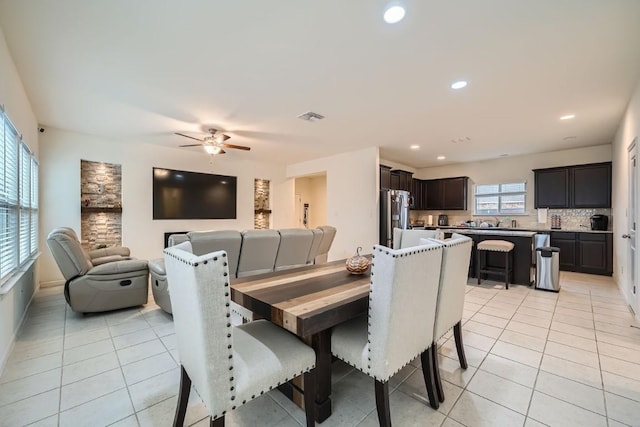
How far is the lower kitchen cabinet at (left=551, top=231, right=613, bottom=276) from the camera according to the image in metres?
5.23

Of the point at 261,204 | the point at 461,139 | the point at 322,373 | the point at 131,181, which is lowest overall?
the point at 322,373

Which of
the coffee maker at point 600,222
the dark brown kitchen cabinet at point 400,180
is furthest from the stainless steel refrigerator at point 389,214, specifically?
the coffee maker at point 600,222

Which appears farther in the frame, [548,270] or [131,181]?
[131,181]

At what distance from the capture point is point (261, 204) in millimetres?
7637

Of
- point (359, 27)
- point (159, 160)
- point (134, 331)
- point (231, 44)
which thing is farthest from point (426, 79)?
point (159, 160)

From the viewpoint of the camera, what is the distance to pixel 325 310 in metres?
1.39

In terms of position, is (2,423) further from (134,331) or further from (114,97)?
(114,97)

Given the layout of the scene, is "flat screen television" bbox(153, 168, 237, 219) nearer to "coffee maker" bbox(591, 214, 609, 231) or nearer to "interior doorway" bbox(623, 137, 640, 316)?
"interior doorway" bbox(623, 137, 640, 316)

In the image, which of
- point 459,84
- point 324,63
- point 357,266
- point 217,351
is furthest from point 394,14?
point 217,351

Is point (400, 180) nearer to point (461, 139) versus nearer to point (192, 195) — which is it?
point (461, 139)

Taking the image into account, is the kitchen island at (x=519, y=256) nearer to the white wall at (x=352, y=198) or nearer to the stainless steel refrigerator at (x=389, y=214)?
the stainless steel refrigerator at (x=389, y=214)

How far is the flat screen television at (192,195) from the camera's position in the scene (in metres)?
5.72

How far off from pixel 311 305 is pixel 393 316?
1.39 feet

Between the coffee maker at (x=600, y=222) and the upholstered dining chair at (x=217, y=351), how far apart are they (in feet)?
22.4
